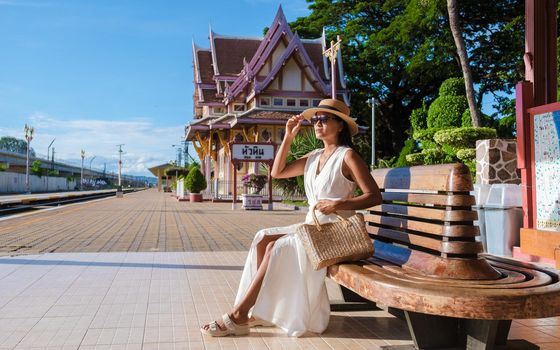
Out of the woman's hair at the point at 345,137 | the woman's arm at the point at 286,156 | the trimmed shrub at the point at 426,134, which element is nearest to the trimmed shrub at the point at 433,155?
the trimmed shrub at the point at 426,134

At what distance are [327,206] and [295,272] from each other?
0.52 m

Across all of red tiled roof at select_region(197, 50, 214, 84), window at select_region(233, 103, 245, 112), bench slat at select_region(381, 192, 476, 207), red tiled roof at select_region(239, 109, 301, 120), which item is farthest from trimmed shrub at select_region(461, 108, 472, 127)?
red tiled roof at select_region(197, 50, 214, 84)

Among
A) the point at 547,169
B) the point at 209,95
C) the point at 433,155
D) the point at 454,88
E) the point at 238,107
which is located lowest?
the point at 547,169

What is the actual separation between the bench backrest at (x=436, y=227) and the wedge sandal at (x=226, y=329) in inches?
43.6

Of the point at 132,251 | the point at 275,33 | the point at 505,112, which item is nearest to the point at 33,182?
the point at 275,33

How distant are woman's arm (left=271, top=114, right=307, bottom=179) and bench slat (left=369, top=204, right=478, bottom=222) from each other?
2.60 feet

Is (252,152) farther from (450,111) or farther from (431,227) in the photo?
(431,227)

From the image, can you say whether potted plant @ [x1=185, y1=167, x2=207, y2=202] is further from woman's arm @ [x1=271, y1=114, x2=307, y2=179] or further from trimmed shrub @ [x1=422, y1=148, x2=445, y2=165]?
woman's arm @ [x1=271, y1=114, x2=307, y2=179]

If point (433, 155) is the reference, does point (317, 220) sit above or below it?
below

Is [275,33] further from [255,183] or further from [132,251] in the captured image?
[132,251]

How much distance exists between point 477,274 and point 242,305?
168 centimetres

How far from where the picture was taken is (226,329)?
12.9 ft

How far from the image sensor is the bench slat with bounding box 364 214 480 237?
9.82 ft

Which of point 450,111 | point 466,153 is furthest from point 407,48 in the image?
point 466,153
